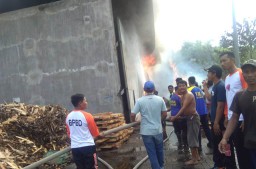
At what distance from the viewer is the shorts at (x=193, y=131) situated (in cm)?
726

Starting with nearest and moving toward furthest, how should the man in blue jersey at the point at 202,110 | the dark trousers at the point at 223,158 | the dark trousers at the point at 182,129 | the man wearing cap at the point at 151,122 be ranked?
the dark trousers at the point at 223,158 < the man wearing cap at the point at 151,122 < the dark trousers at the point at 182,129 < the man in blue jersey at the point at 202,110

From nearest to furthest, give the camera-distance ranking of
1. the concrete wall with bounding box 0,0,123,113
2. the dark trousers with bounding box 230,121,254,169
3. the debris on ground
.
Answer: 1. the dark trousers with bounding box 230,121,254,169
2. the debris on ground
3. the concrete wall with bounding box 0,0,123,113

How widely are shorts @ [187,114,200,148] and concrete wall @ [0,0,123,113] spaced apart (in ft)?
15.9

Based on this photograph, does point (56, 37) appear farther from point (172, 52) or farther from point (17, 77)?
point (172, 52)

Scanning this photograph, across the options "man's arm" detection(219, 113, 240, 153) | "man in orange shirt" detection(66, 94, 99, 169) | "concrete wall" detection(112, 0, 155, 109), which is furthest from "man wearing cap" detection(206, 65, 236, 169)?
"concrete wall" detection(112, 0, 155, 109)

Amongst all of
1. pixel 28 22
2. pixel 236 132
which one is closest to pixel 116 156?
pixel 236 132

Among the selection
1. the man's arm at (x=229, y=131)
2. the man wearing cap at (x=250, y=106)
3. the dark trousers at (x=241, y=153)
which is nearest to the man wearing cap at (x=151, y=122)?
the dark trousers at (x=241, y=153)

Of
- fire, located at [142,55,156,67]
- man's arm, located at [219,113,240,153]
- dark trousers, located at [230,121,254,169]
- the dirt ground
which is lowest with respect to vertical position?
the dirt ground

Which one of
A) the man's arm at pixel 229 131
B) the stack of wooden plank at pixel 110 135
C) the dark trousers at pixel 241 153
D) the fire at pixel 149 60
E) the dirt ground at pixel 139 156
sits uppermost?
the fire at pixel 149 60

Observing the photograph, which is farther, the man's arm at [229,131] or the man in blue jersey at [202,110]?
the man in blue jersey at [202,110]

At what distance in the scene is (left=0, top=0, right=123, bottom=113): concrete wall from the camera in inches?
482

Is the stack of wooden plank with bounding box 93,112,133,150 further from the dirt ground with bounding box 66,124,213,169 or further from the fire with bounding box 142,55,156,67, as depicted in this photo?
the fire with bounding box 142,55,156,67

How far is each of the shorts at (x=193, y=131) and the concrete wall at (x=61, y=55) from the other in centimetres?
486

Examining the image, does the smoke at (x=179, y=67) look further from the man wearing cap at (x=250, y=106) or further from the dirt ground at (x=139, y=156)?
the man wearing cap at (x=250, y=106)
